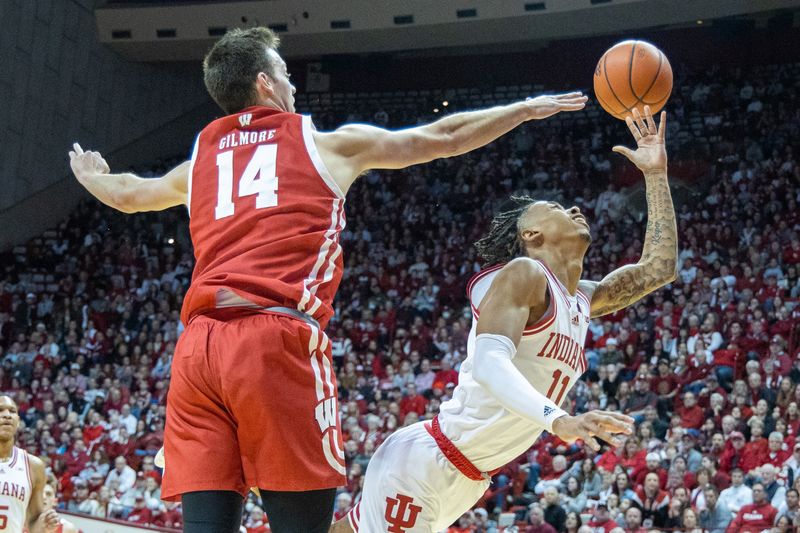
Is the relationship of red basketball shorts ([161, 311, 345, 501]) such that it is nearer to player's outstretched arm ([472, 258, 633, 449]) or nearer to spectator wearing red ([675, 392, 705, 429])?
player's outstretched arm ([472, 258, 633, 449])

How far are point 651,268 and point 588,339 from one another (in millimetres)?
8691

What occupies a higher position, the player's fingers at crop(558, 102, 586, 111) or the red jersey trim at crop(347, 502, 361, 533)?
the player's fingers at crop(558, 102, 586, 111)

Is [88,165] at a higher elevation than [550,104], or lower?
lower

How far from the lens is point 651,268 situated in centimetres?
416

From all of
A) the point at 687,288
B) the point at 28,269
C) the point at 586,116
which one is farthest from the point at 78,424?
the point at 586,116

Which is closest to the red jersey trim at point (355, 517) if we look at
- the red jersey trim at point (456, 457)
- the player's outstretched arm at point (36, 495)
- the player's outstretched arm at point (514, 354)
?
the red jersey trim at point (456, 457)

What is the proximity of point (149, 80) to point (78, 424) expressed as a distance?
1082cm

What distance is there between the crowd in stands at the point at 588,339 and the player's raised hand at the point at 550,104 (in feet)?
18.3

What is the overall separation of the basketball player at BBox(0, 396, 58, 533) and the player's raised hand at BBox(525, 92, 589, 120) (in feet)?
15.2

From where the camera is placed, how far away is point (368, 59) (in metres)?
22.2

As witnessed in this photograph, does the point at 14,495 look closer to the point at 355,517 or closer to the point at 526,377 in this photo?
the point at 355,517

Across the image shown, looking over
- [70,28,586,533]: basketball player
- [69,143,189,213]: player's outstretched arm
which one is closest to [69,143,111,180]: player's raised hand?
[69,143,189,213]: player's outstretched arm

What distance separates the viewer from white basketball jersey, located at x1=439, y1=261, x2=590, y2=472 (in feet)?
11.4

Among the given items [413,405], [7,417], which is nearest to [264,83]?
[7,417]
